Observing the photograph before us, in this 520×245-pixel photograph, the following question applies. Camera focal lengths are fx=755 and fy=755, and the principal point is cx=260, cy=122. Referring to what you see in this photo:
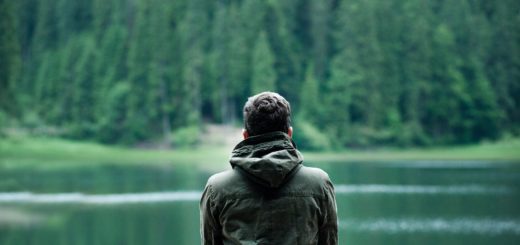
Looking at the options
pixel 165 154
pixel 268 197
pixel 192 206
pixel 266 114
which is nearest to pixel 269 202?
pixel 268 197

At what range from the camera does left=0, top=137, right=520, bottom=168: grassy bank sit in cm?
5241

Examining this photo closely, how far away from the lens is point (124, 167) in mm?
46062

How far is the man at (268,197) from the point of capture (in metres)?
2.62

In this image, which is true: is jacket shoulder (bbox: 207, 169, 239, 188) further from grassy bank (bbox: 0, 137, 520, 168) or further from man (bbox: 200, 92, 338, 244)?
grassy bank (bbox: 0, 137, 520, 168)

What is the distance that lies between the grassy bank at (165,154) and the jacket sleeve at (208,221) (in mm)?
47372

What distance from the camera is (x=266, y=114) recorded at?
2.65 metres

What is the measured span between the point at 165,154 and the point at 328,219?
2192 inches

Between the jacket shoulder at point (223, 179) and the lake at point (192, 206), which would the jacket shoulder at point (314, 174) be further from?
the lake at point (192, 206)

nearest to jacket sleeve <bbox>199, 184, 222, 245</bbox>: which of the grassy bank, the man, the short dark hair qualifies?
the man

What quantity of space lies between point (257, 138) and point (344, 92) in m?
63.1

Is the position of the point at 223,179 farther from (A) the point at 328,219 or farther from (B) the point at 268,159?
(A) the point at 328,219

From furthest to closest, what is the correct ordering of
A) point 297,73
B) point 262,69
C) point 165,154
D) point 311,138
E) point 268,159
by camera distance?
point 297,73 < point 262,69 < point 311,138 < point 165,154 < point 268,159

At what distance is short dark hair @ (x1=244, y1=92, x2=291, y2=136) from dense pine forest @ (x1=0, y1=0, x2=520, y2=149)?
58267 millimetres

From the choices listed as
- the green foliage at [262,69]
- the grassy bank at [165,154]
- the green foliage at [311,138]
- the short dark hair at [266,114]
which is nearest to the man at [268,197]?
the short dark hair at [266,114]
